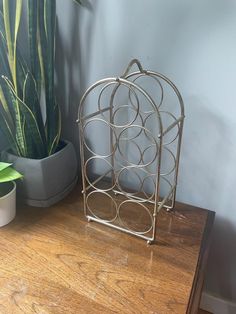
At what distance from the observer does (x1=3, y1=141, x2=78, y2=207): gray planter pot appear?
687 mm

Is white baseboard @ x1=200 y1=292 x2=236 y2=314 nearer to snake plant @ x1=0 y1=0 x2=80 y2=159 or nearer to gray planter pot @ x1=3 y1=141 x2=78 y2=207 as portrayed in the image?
gray planter pot @ x1=3 y1=141 x2=78 y2=207

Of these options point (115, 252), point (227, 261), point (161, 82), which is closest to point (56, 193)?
point (115, 252)

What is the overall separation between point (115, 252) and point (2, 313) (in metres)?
0.23

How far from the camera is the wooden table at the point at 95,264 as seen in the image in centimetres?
49

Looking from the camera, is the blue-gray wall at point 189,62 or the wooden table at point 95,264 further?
the blue-gray wall at point 189,62

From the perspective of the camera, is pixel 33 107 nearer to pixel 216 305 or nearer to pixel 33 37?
pixel 33 37

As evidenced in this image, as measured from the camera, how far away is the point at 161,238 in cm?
64

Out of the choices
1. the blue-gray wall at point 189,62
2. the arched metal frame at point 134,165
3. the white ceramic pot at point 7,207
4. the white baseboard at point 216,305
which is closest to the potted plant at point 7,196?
the white ceramic pot at point 7,207

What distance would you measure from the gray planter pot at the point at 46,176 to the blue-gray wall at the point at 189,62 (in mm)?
174

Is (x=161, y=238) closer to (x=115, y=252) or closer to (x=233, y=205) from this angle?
(x=115, y=252)

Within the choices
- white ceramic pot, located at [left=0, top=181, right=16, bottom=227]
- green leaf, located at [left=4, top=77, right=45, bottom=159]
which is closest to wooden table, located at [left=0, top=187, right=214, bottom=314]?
white ceramic pot, located at [left=0, top=181, right=16, bottom=227]

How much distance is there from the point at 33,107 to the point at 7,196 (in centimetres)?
21

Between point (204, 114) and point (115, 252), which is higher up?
point (204, 114)

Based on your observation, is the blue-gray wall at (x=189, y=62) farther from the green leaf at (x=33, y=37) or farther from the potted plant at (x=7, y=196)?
the potted plant at (x=7, y=196)
